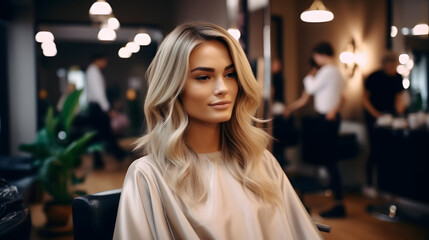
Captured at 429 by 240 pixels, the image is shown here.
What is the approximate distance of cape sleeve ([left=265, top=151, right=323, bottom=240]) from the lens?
1272mm

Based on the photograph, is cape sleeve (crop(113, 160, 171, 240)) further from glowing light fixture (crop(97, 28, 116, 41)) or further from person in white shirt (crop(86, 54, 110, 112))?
glowing light fixture (crop(97, 28, 116, 41))

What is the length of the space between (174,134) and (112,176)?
4.91 metres

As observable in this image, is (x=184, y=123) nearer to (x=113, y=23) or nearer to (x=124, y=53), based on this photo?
(x=113, y=23)

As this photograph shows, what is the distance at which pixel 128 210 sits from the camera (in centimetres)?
108

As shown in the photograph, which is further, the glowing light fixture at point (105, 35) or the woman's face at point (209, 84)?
the glowing light fixture at point (105, 35)

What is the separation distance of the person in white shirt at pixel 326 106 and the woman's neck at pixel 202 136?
2703 millimetres

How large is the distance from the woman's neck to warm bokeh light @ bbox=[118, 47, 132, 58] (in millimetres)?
6728

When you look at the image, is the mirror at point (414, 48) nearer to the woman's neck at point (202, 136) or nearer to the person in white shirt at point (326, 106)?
the person in white shirt at point (326, 106)

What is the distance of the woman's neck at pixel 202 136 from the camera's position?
4.16 feet

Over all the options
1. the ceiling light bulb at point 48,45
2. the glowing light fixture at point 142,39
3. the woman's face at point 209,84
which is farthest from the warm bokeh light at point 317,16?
the ceiling light bulb at point 48,45

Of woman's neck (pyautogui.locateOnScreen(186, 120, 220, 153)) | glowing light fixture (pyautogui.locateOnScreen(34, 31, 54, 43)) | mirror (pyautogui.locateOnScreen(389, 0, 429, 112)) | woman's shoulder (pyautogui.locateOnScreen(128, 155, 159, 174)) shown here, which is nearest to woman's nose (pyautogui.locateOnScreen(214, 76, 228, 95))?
woman's neck (pyautogui.locateOnScreen(186, 120, 220, 153))

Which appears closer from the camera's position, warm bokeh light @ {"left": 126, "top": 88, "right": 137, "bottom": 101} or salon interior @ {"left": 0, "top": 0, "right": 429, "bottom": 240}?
salon interior @ {"left": 0, "top": 0, "right": 429, "bottom": 240}

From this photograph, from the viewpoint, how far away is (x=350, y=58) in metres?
3.82

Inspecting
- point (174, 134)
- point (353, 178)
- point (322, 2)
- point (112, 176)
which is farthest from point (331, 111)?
point (112, 176)
